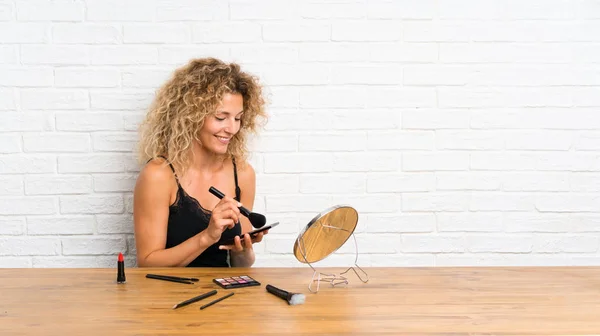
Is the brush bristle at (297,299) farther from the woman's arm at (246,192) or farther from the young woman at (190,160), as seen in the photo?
the woman's arm at (246,192)

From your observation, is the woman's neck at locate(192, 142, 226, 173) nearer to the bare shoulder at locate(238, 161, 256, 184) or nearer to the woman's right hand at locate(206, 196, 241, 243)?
the bare shoulder at locate(238, 161, 256, 184)

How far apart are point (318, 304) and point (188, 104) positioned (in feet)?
3.53

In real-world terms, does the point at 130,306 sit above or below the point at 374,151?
below

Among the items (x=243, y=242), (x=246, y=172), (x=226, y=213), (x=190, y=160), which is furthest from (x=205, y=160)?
(x=226, y=213)

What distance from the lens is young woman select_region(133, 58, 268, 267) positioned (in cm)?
231

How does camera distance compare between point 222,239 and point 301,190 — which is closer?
point 222,239

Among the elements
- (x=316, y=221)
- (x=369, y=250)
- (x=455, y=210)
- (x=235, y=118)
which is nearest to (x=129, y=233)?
(x=235, y=118)

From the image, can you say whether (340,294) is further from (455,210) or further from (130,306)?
(455,210)

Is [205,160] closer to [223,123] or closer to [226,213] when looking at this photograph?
[223,123]

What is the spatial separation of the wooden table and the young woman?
371mm

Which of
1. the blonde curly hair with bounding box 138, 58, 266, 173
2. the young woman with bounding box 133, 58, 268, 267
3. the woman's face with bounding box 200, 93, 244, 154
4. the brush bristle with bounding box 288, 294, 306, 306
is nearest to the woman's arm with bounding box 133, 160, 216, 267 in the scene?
the young woman with bounding box 133, 58, 268, 267

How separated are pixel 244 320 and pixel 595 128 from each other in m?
1.94

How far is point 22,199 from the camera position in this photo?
2615 millimetres

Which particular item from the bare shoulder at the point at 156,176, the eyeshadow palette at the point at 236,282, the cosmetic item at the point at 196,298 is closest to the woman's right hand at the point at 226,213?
the eyeshadow palette at the point at 236,282
